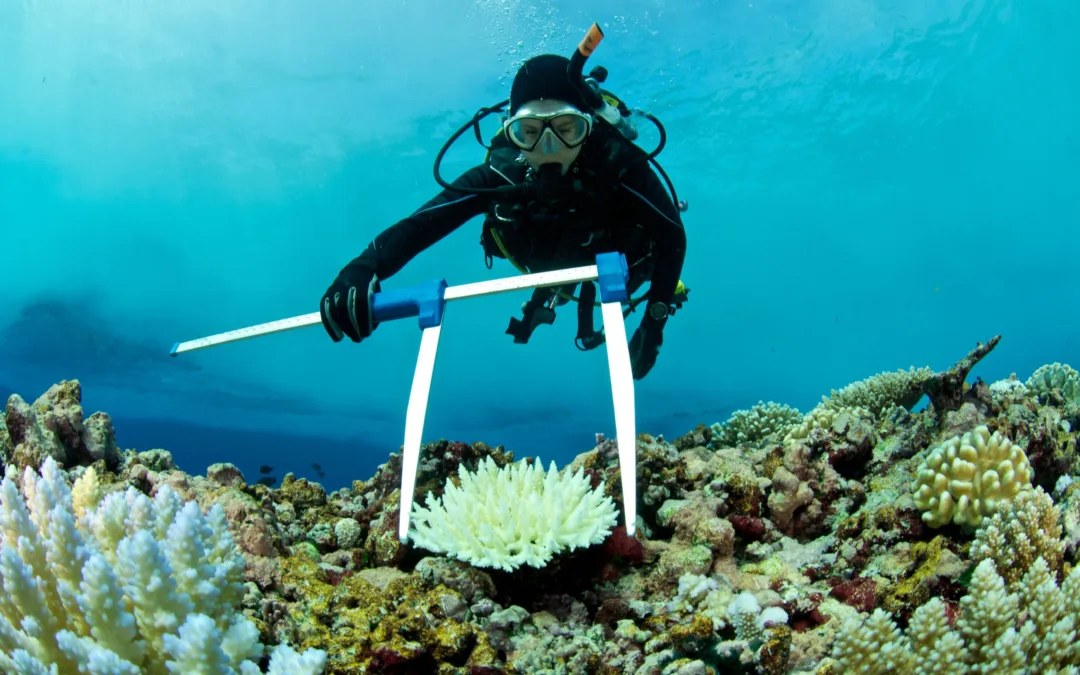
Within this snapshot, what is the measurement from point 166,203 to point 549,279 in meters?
36.6

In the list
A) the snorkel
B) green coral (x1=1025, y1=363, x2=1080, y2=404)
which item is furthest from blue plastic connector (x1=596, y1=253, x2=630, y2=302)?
green coral (x1=1025, y1=363, x2=1080, y2=404)

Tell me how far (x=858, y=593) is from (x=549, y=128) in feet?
11.3

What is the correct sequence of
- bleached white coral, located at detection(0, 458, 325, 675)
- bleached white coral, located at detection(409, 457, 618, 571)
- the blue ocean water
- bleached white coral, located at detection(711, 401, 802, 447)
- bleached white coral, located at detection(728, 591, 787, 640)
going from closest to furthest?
bleached white coral, located at detection(0, 458, 325, 675) → bleached white coral, located at detection(728, 591, 787, 640) → bleached white coral, located at detection(409, 457, 618, 571) → bleached white coral, located at detection(711, 401, 802, 447) → the blue ocean water

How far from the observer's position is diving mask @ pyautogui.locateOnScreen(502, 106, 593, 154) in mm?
4242

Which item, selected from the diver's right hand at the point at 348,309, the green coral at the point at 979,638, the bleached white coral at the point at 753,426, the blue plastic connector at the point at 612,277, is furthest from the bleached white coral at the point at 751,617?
the bleached white coral at the point at 753,426

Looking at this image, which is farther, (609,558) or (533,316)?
(533,316)

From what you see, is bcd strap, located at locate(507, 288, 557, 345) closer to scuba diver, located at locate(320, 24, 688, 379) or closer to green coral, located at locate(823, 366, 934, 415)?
scuba diver, located at locate(320, 24, 688, 379)

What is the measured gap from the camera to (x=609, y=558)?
3.11m

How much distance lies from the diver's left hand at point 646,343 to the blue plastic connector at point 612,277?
71.1 inches

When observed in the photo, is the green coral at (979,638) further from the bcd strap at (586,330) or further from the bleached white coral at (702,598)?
the bcd strap at (586,330)

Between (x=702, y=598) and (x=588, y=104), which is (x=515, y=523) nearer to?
(x=702, y=598)

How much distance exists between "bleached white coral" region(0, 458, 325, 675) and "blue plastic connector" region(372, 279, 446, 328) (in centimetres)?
168

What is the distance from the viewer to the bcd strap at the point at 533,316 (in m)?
5.38

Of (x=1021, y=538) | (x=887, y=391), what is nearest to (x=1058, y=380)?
(x=887, y=391)
